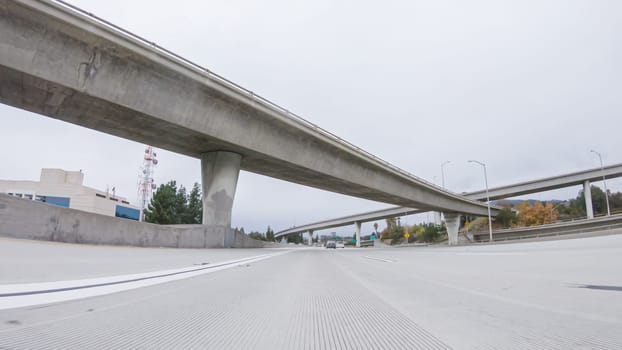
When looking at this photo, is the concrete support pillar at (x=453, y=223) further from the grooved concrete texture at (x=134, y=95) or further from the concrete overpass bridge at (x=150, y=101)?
the grooved concrete texture at (x=134, y=95)

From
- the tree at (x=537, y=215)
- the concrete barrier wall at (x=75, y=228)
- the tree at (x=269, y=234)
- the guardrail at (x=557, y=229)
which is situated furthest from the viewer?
the tree at (x=269, y=234)

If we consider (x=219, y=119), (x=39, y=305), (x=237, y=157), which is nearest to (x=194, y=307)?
(x=39, y=305)

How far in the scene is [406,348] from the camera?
1.72 metres

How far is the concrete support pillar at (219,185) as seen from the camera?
923 inches

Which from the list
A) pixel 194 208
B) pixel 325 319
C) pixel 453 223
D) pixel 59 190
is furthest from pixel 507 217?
pixel 59 190

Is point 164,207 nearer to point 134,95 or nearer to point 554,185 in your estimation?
point 134,95

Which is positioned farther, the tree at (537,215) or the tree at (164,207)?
the tree at (537,215)

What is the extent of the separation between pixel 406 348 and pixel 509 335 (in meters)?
0.68

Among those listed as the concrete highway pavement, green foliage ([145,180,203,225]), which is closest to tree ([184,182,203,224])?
green foliage ([145,180,203,225])

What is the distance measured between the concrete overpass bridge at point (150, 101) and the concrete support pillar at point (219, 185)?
2.9 inches

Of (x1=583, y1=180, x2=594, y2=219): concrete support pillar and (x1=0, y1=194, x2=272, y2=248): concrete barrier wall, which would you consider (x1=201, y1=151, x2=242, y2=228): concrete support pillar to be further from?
(x1=583, y1=180, x2=594, y2=219): concrete support pillar

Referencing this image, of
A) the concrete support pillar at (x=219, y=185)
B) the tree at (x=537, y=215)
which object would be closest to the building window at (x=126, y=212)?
the concrete support pillar at (x=219, y=185)

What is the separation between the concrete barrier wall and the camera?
982 cm

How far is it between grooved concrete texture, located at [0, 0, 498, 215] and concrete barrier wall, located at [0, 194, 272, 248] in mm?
7088
